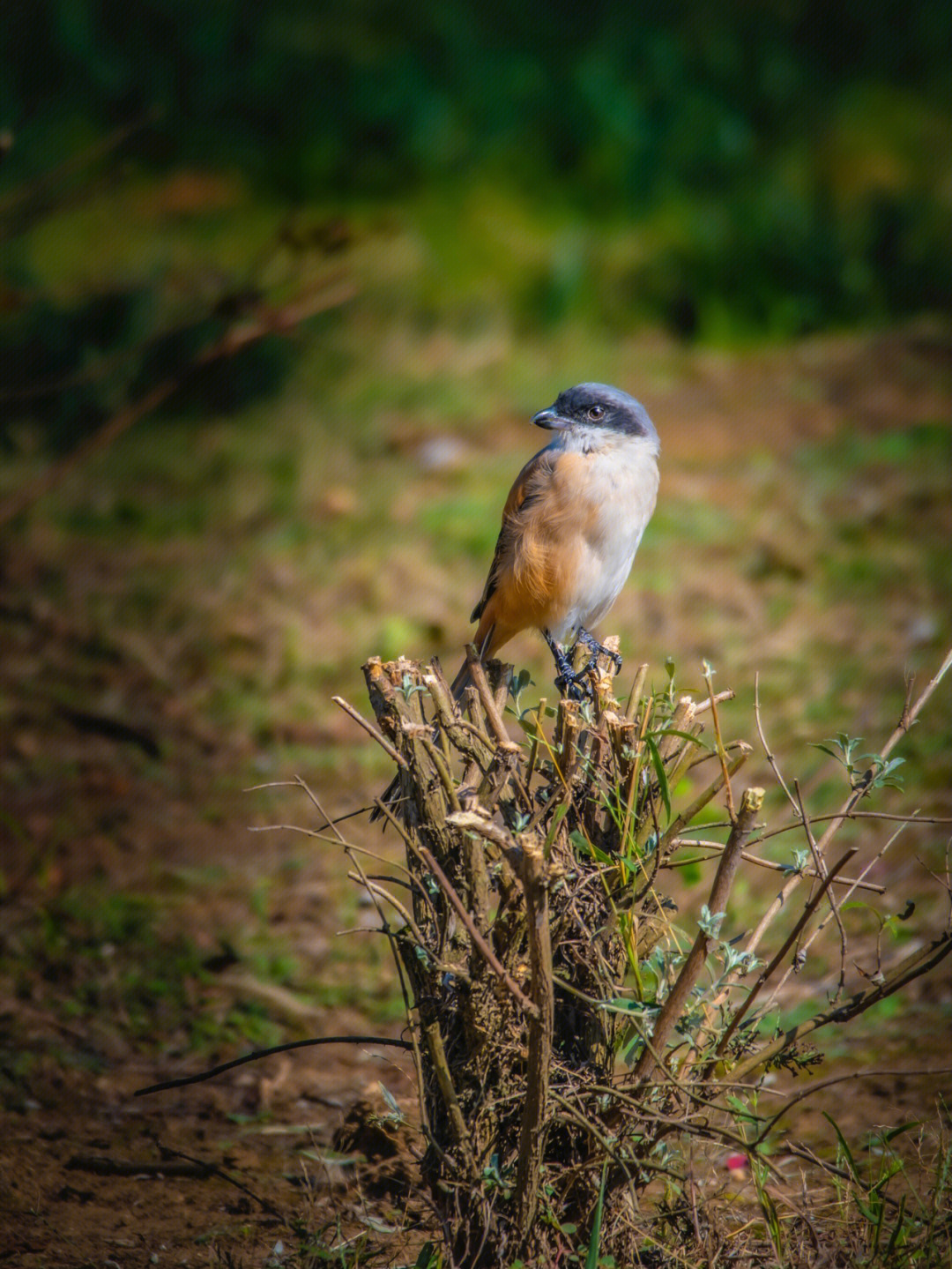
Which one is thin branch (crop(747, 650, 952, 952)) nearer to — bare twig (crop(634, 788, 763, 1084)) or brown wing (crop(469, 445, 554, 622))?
bare twig (crop(634, 788, 763, 1084))

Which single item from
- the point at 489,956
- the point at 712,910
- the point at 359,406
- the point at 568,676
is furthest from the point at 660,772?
the point at 359,406

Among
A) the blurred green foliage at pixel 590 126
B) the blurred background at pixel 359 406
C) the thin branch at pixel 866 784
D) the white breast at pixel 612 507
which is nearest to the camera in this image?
the thin branch at pixel 866 784

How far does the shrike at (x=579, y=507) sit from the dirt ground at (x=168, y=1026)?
4.44 ft

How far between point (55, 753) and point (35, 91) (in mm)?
7079

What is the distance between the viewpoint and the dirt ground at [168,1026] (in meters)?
2.96

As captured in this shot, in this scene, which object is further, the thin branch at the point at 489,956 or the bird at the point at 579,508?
the bird at the point at 579,508

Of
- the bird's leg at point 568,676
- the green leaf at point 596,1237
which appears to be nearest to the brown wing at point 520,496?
the bird's leg at point 568,676

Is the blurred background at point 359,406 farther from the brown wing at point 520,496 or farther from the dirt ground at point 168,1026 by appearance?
the brown wing at point 520,496

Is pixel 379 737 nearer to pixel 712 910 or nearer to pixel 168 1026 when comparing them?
pixel 712 910

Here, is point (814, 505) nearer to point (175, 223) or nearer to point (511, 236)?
point (511, 236)

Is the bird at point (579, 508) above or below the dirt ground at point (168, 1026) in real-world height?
above

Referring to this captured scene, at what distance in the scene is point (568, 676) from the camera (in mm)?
3535

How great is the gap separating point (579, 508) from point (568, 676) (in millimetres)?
593

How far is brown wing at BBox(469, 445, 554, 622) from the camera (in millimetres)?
3955
